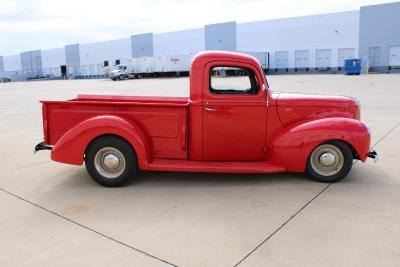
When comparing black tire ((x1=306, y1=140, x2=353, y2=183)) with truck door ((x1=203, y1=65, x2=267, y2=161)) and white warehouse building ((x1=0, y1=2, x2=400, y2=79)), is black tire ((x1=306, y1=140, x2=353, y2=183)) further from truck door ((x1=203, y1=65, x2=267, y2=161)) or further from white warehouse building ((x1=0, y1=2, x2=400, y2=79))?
white warehouse building ((x1=0, y1=2, x2=400, y2=79))

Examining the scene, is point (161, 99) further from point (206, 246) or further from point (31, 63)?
point (31, 63)

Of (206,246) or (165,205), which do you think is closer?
(206,246)

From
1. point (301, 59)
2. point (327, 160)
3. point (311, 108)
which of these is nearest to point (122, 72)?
point (301, 59)

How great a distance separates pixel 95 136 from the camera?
5020 mm

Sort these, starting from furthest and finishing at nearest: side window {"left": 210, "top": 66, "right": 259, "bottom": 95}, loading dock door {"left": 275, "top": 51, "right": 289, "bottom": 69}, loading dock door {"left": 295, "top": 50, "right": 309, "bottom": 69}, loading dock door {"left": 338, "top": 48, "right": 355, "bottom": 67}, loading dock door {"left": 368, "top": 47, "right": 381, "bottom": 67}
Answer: loading dock door {"left": 275, "top": 51, "right": 289, "bottom": 69}, loading dock door {"left": 295, "top": 50, "right": 309, "bottom": 69}, loading dock door {"left": 338, "top": 48, "right": 355, "bottom": 67}, loading dock door {"left": 368, "top": 47, "right": 381, "bottom": 67}, side window {"left": 210, "top": 66, "right": 259, "bottom": 95}

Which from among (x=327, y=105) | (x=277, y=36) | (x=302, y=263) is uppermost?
(x=277, y=36)

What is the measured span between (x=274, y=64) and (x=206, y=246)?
5335 cm

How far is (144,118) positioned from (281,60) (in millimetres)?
51250

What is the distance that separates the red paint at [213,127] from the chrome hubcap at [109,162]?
0.73ft

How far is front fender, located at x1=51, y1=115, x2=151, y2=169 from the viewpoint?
4949 millimetres

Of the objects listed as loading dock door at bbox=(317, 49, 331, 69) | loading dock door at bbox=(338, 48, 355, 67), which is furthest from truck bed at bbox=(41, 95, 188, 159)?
loading dock door at bbox=(317, 49, 331, 69)

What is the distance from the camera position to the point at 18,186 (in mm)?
5355

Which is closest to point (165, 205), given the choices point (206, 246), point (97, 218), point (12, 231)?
point (97, 218)

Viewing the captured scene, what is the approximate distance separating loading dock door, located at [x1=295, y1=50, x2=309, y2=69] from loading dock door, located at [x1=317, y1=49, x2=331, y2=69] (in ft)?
5.41
